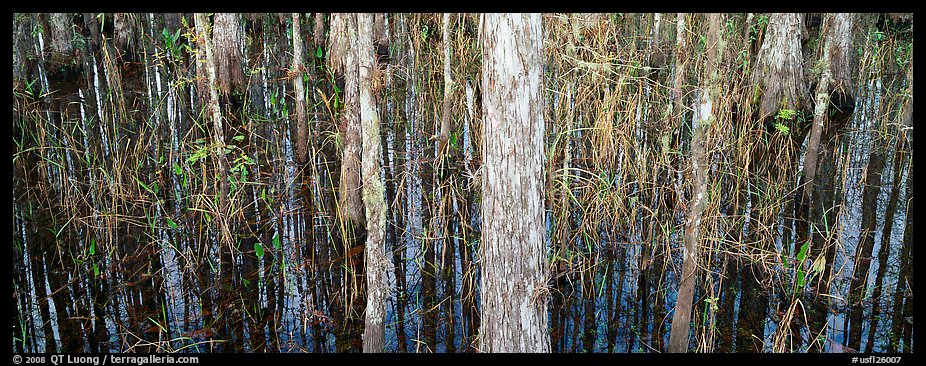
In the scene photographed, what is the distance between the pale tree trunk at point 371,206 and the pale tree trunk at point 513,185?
877 millimetres

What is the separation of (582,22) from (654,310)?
8.35ft

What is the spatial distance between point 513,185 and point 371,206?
132cm

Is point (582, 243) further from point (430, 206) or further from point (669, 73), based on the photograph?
point (669, 73)

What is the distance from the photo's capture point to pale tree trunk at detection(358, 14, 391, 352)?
5.08 meters

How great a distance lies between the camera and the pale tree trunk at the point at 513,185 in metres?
4.11

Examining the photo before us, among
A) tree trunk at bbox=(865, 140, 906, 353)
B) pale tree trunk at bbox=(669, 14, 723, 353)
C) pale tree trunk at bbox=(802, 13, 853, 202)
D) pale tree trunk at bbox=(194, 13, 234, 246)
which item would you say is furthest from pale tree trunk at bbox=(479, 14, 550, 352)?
pale tree trunk at bbox=(802, 13, 853, 202)

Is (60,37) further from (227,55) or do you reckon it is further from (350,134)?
(350,134)

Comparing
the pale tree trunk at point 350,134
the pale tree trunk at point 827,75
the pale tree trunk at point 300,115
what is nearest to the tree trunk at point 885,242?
the pale tree trunk at point 827,75

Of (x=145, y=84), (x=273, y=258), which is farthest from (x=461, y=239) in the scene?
(x=145, y=84)

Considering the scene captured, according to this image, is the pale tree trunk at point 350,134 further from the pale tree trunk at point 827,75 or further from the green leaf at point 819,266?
the pale tree trunk at point 827,75

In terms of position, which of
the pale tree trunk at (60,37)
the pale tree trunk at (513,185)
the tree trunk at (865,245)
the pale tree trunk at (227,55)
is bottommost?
the tree trunk at (865,245)

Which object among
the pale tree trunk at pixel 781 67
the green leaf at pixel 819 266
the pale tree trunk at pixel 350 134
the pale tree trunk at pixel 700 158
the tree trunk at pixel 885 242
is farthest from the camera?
the pale tree trunk at pixel 781 67

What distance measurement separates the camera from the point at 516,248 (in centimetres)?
434

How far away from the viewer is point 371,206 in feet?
16.9
